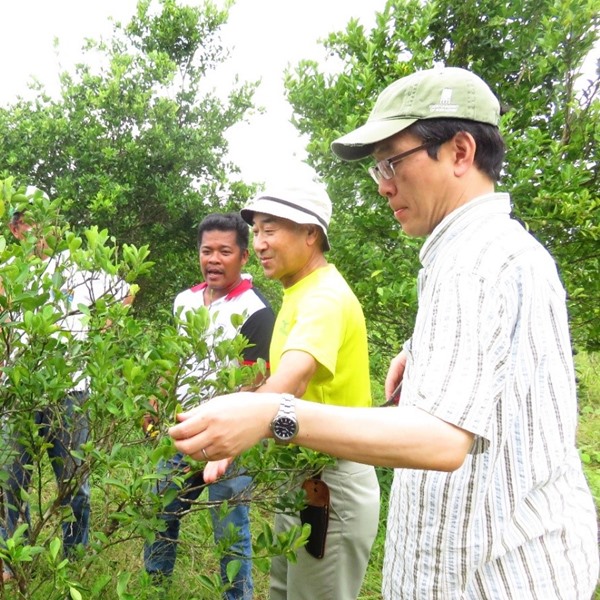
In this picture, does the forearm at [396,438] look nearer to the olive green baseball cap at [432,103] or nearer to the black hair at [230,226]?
the olive green baseball cap at [432,103]

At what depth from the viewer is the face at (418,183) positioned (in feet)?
3.99

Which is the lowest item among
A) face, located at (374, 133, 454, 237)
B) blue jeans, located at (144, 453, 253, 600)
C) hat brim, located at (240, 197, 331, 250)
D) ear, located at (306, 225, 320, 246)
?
blue jeans, located at (144, 453, 253, 600)

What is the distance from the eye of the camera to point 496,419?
1122mm

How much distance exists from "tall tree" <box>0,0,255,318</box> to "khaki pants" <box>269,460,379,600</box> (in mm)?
3049

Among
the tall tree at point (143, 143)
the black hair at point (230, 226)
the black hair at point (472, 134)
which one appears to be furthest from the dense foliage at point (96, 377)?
the tall tree at point (143, 143)

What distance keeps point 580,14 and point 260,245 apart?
224 centimetres

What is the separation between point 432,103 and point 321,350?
0.87 meters

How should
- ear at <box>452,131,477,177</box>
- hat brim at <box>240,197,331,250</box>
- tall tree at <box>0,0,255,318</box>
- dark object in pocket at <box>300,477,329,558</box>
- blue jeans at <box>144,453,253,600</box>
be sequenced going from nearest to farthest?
1. ear at <box>452,131,477,177</box>
2. dark object in pocket at <box>300,477,329,558</box>
3. hat brim at <box>240,197,331,250</box>
4. blue jeans at <box>144,453,253,600</box>
5. tall tree at <box>0,0,255,318</box>

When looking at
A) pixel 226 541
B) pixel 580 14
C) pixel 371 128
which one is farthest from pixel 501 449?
pixel 580 14

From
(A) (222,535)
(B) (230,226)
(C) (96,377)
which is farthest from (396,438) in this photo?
(B) (230,226)

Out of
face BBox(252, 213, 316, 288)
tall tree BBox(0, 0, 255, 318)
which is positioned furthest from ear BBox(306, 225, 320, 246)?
tall tree BBox(0, 0, 255, 318)

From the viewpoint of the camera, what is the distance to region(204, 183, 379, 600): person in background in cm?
188

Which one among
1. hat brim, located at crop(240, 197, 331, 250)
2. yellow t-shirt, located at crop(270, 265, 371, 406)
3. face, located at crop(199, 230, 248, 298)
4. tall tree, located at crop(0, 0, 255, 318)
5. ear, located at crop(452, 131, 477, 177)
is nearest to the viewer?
ear, located at crop(452, 131, 477, 177)

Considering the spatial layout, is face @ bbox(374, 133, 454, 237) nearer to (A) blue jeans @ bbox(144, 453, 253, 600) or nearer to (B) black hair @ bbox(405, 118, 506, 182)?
(B) black hair @ bbox(405, 118, 506, 182)
